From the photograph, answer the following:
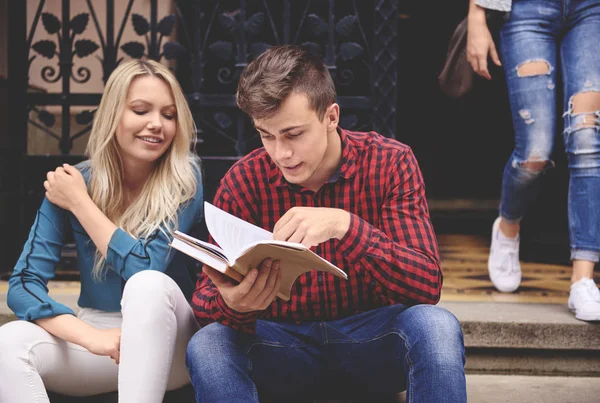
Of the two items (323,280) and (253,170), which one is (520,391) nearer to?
(323,280)

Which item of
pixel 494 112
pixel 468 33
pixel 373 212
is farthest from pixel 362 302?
pixel 494 112

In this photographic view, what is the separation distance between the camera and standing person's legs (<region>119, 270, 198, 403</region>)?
73.4 inches

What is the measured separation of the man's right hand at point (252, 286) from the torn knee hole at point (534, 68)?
4.96 ft

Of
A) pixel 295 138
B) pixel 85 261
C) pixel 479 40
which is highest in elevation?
pixel 479 40

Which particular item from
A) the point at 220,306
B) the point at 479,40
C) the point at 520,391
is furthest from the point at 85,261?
the point at 479,40

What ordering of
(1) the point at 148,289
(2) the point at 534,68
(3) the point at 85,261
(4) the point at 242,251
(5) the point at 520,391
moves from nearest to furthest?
(4) the point at 242,251 → (1) the point at 148,289 → (3) the point at 85,261 → (5) the point at 520,391 → (2) the point at 534,68

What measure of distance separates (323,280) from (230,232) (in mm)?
424

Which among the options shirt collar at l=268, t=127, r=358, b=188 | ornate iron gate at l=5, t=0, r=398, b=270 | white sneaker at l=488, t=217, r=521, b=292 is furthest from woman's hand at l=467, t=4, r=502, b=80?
shirt collar at l=268, t=127, r=358, b=188

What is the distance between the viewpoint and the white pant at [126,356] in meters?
1.87

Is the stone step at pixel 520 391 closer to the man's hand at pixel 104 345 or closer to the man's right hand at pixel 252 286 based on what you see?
the man's hand at pixel 104 345

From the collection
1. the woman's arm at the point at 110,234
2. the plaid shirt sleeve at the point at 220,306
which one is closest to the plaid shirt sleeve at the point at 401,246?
the plaid shirt sleeve at the point at 220,306

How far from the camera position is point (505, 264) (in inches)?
121

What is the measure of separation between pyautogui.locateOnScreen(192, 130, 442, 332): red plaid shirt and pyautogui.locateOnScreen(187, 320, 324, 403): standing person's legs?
0.05 meters

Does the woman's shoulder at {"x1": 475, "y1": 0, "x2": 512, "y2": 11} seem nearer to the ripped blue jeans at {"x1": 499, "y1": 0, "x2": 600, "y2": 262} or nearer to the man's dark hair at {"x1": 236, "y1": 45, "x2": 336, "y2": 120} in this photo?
the ripped blue jeans at {"x1": 499, "y1": 0, "x2": 600, "y2": 262}
